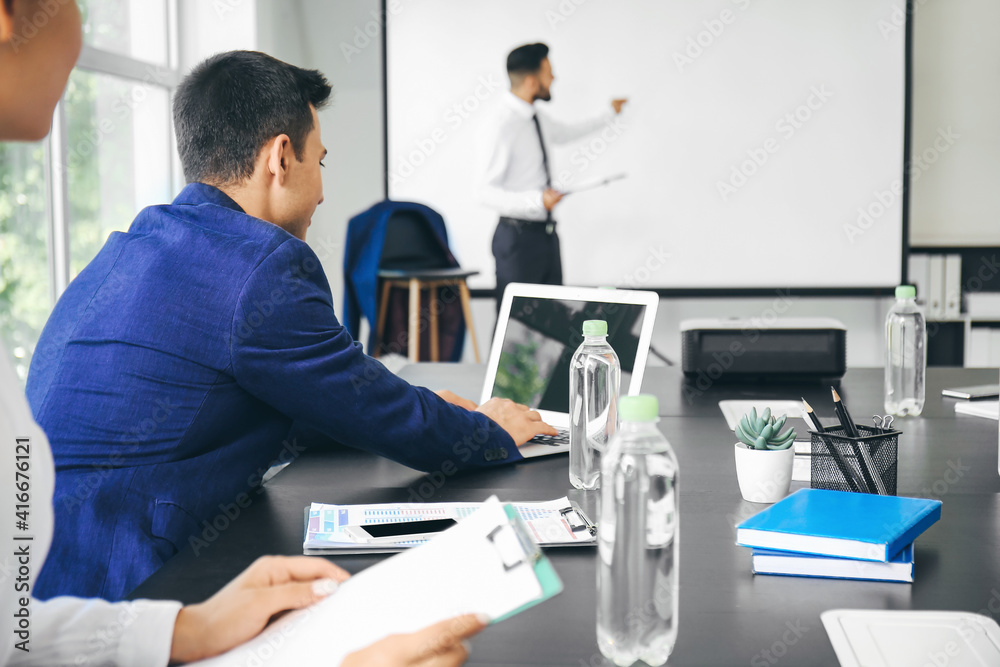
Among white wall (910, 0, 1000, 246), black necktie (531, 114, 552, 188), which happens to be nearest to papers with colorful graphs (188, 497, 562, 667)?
black necktie (531, 114, 552, 188)

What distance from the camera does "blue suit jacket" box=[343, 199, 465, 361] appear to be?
3.82 m

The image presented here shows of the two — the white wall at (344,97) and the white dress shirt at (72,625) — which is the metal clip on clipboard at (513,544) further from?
the white wall at (344,97)

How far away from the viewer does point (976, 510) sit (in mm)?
1090

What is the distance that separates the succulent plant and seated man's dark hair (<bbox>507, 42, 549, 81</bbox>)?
10.7ft

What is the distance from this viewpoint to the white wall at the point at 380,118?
13.8ft

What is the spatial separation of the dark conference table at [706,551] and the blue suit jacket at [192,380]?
8 centimetres

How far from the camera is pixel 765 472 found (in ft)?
3.70

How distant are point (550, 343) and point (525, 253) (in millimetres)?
2420

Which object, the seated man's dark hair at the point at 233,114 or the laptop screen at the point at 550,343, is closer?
the seated man's dark hair at the point at 233,114

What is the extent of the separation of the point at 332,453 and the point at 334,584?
28.2 inches

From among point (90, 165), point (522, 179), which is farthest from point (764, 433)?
point (522, 179)

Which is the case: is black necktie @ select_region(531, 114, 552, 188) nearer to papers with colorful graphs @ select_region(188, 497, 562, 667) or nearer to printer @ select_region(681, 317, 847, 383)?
printer @ select_region(681, 317, 847, 383)

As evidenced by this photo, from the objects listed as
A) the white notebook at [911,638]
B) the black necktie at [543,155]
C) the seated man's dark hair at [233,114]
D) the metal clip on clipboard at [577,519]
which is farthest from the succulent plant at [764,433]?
the black necktie at [543,155]

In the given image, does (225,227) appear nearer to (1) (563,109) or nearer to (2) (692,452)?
(2) (692,452)
